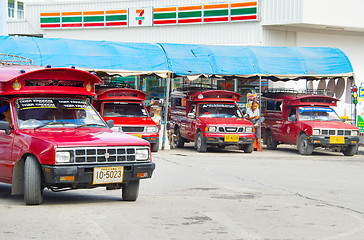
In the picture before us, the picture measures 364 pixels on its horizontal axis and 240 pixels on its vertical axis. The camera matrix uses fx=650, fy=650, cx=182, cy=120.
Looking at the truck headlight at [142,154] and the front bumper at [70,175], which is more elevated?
the truck headlight at [142,154]

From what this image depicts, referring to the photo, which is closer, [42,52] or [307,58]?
[42,52]

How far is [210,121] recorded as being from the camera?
2219 cm

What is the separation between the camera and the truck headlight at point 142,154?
965cm

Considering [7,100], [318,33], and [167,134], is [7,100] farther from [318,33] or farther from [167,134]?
[318,33]

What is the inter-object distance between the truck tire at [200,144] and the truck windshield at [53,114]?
11.2 metres

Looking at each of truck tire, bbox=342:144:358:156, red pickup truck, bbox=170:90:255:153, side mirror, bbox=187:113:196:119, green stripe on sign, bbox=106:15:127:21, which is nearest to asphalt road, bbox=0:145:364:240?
red pickup truck, bbox=170:90:255:153

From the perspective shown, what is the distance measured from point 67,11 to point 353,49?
16689 millimetres

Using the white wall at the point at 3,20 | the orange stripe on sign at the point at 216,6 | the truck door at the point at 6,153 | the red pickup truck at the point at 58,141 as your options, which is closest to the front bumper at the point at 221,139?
the red pickup truck at the point at 58,141

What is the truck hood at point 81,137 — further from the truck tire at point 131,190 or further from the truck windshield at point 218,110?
the truck windshield at point 218,110

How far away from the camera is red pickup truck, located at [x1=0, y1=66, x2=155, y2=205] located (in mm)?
9117

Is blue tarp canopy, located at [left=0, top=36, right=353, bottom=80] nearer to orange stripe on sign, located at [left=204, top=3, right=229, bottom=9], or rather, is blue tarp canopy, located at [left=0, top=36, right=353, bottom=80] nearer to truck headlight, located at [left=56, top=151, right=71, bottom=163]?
orange stripe on sign, located at [left=204, top=3, right=229, bottom=9]

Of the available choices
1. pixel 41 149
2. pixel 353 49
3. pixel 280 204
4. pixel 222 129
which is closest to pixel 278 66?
pixel 222 129

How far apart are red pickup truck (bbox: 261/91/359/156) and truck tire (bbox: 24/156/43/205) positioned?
14052 millimetres

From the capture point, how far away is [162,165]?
1719cm
